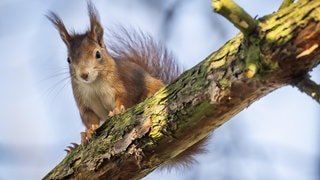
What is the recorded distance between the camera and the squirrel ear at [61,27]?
2.74 metres

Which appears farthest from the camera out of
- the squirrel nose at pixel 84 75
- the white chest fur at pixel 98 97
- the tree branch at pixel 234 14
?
the white chest fur at pixel 98 97

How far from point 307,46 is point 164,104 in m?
0.56

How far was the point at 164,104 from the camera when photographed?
1.81 metres

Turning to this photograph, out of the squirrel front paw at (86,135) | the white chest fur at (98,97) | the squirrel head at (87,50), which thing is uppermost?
the squirrel head at (87,50)

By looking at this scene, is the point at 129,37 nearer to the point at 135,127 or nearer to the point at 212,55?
the point at 135,127

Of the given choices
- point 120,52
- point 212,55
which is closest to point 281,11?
point 212,55

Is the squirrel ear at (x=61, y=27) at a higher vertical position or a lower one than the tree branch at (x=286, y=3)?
higher

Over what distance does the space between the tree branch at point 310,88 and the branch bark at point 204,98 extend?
18 mm

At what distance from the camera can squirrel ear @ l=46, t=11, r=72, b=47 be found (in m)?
2.74

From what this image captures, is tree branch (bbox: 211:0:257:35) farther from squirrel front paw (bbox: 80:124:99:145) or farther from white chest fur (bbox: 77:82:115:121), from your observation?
white chest fur (bbox: 77:82:115:121)

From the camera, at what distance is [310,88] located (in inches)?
57.7

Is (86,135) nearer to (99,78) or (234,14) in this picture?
(99,78)

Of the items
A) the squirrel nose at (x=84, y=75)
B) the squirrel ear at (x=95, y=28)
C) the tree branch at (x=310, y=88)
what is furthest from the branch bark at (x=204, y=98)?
the squirrel ear at (x=95, y=28)

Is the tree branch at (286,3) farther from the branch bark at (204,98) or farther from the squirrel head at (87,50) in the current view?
the squirrel head at (87,50)
